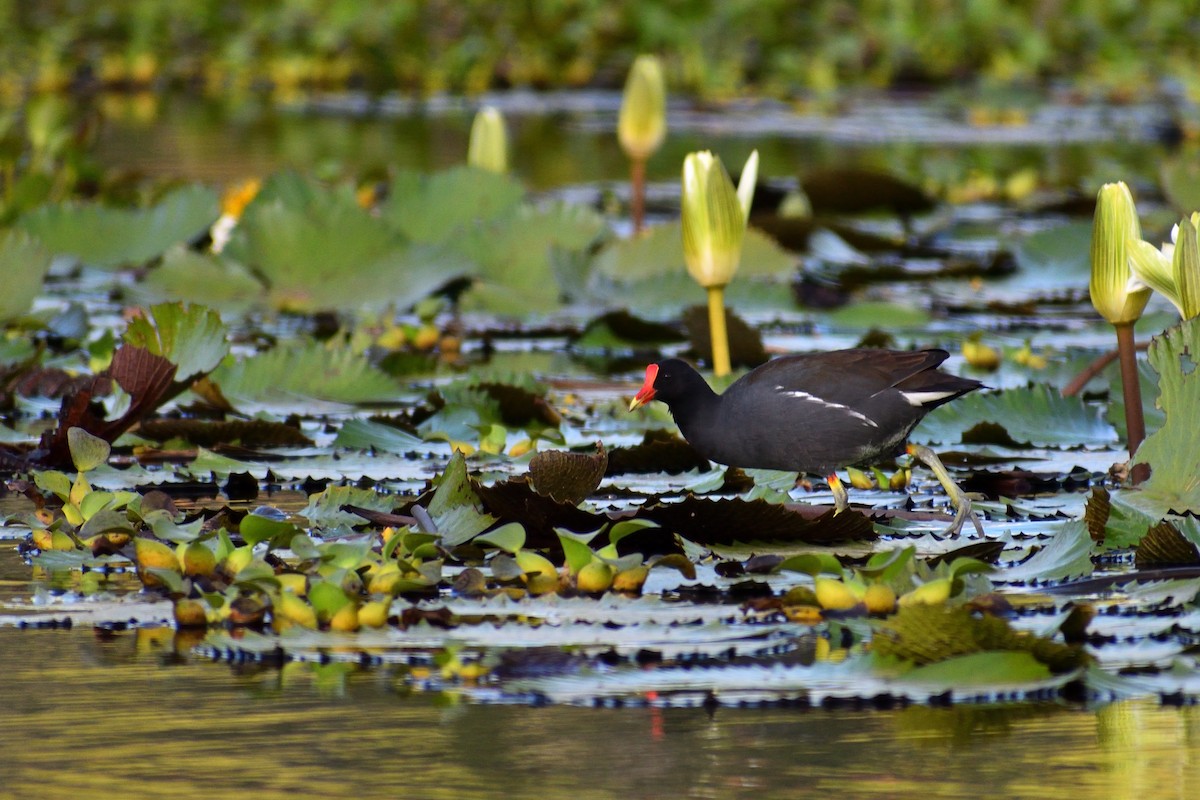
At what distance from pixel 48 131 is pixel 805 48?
1235 centimetres

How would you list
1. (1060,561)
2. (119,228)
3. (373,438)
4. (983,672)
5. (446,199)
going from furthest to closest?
(446,199), (119,228), (373,438), (1060,561), (983,672)

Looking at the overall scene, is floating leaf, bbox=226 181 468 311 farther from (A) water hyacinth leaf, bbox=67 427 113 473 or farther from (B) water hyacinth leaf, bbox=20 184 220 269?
(A) water hyacinth leaf, bbox=67 427 113 473

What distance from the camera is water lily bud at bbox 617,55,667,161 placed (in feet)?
21.7

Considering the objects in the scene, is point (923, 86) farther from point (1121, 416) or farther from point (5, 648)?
point (5, 648)

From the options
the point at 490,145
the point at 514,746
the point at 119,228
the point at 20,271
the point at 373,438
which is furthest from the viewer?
the point at 490,145

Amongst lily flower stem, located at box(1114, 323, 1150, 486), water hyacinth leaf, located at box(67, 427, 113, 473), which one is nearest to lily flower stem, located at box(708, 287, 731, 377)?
lily flower stem, located at box(1114, 323, 1150, 486)

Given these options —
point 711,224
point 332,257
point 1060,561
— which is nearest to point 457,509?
point 1060,561

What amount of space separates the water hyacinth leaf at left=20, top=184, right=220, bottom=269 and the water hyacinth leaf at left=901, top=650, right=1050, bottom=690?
4299 mm

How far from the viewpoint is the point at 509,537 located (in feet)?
10.3

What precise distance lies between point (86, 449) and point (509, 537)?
110 centimetres

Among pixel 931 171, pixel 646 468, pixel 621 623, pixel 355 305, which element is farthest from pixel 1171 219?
pixel 621 623

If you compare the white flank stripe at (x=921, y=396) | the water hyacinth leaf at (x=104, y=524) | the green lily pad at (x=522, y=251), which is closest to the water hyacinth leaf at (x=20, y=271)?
the green lily pad at (x=522, y=251)

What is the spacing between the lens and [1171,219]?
7.77 meters

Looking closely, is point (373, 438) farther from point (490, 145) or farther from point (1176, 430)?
point (490, 145)
